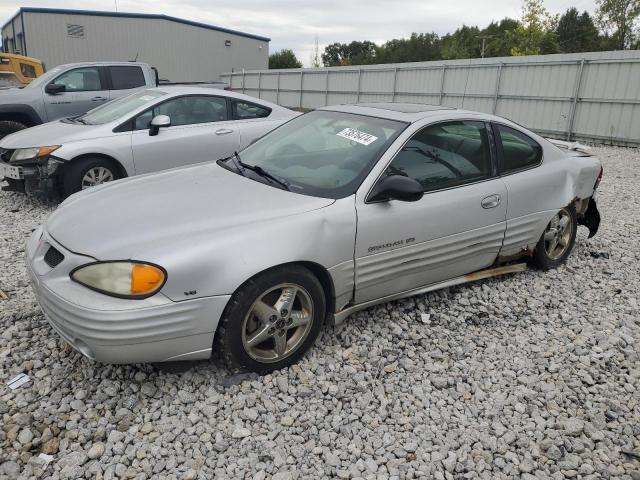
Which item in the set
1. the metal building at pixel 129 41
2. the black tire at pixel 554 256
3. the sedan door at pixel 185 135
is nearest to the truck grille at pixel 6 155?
the sedan door at pixel 185 135

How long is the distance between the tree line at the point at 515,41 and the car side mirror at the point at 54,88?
96.7 ft

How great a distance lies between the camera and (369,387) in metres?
2.93

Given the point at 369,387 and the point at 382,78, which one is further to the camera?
the point at 382,78

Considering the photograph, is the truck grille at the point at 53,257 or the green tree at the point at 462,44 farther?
the green tree at the point at 462,44

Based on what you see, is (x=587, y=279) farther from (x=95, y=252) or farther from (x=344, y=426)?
(x=95, y=252)

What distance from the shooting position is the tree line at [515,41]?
3219 centimetres

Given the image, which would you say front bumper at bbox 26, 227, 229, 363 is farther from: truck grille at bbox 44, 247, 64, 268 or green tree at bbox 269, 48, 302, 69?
green tree at bbox 269, 48, 302, 69

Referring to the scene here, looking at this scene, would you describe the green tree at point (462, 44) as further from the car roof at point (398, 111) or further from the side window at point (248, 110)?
the car roof at point (398, 111)

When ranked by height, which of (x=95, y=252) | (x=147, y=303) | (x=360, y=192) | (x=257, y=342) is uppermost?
(x=360, y=192)

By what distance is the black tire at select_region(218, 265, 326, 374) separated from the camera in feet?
8.76

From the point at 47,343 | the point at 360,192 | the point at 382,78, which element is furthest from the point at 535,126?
the point at 47,343

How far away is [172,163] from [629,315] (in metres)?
5.00

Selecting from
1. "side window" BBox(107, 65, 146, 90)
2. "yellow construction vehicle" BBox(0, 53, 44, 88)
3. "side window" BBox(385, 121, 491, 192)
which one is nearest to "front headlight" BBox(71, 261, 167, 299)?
"side window" BBox(385, 121, 491, 192)

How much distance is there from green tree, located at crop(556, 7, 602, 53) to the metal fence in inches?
1764
